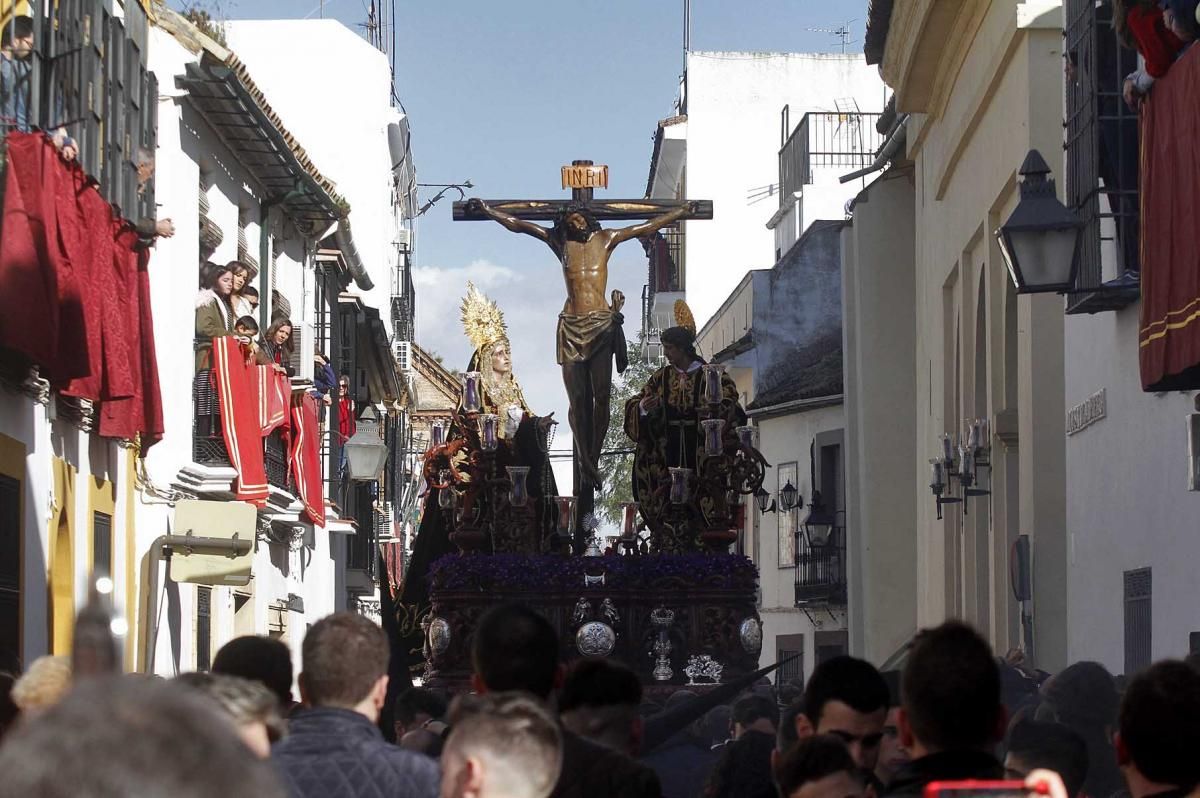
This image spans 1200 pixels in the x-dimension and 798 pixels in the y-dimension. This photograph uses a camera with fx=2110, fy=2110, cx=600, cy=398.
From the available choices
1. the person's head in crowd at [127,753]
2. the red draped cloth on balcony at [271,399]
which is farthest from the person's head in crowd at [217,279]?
the person's head in crowd at [127,753]

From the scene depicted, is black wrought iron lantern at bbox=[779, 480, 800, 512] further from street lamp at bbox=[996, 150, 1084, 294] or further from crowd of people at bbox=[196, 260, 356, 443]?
street lamp at bbox=[996, 150, 1084, 294]

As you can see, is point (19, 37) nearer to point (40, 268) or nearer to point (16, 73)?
point (16, 73)

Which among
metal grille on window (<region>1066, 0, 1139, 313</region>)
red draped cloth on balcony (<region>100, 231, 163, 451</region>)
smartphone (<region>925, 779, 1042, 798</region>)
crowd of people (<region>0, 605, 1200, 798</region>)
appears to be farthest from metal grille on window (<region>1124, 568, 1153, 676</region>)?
smartphone (<region>925, 779, 1042, 798</region>)

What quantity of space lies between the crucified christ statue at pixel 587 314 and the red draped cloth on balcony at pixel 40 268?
12.7ft

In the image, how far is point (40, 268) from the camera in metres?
13.4

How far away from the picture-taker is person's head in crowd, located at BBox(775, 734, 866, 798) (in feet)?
13.8

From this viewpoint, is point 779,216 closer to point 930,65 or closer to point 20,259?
point 930,65

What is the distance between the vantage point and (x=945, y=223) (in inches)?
888

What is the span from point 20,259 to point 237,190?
12430mm

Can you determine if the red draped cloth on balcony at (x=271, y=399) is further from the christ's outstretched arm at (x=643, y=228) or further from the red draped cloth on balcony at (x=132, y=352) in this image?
the christ's outstretched arm at (x=643, y=228)

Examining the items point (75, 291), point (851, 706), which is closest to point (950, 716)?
point (851, 706)

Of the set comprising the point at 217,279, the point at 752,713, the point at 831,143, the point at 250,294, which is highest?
the point at 831,143

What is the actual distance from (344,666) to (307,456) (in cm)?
2308

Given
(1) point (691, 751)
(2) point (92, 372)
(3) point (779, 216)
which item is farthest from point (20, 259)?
(3) point (779, 216)
